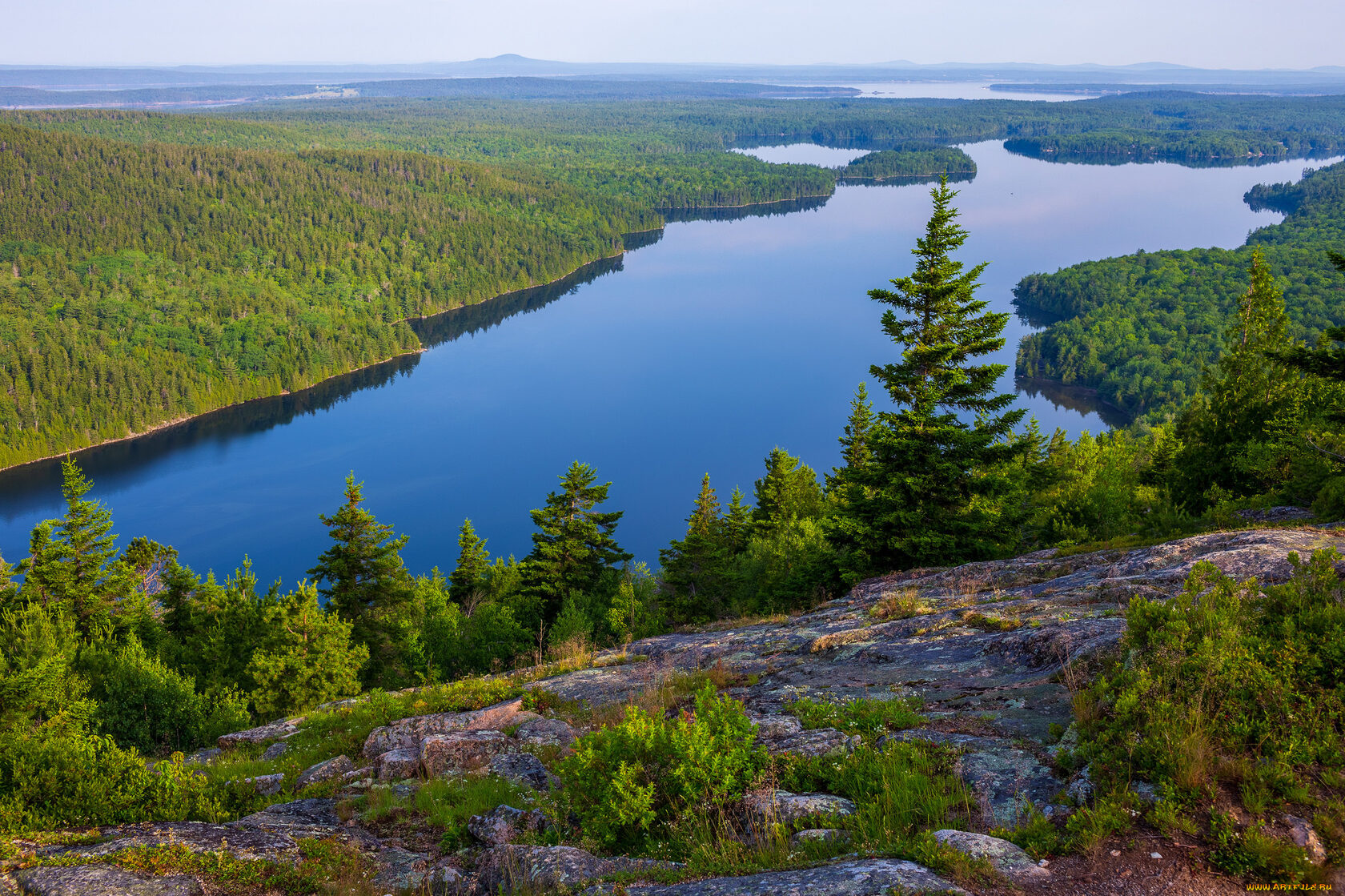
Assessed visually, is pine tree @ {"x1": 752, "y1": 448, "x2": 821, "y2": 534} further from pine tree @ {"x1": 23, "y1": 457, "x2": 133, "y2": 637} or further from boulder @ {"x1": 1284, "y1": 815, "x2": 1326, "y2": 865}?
boulder @ {"x1": 1284, "y1": 815, "x2": 1326, "y2": 865}

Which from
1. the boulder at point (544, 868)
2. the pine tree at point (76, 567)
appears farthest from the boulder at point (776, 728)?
the pine tree at point (76, 567)

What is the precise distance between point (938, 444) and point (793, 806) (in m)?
16.6

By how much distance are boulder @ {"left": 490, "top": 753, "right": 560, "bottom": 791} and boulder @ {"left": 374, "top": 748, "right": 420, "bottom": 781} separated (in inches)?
45.2

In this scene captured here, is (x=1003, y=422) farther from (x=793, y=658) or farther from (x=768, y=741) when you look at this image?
(x=768, y=741)

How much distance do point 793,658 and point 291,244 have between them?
218m

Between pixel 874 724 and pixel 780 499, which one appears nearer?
pixel 874 724

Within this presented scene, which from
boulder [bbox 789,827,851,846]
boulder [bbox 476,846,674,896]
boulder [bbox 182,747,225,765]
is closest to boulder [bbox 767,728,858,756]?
boulder [bbox 789,827,851,846]

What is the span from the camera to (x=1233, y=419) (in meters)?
28.7

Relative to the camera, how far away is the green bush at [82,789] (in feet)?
26.0

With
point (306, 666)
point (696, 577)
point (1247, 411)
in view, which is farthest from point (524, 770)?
point (1247, 411)

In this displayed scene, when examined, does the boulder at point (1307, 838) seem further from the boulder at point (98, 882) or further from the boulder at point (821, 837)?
the boulder at point (98, 882)

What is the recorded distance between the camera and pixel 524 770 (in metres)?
10.1

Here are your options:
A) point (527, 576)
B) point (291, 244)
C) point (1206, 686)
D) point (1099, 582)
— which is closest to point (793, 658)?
point (1099, 582)

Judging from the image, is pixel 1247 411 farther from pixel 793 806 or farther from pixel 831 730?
pixel 793 806
